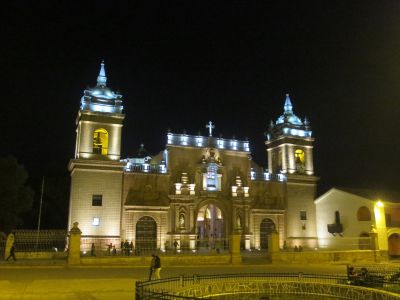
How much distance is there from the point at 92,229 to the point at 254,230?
601 inches

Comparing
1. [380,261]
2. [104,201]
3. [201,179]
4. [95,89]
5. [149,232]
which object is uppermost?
[95,89]

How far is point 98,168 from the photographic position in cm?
3350

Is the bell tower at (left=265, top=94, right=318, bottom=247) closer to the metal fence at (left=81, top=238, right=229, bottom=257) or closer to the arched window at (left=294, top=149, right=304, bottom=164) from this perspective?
the arched window at (left=294, top=149, right=304, bottom=164)

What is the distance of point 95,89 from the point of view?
35.6 meters

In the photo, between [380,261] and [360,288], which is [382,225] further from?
[360,288]

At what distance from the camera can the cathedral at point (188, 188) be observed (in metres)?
33.3

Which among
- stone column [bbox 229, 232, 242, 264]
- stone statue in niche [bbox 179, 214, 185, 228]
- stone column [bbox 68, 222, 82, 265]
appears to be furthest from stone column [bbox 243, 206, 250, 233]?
stone column [bbox 68, 222, 82, 265]

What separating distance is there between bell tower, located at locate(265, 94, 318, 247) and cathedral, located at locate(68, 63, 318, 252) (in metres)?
0.10

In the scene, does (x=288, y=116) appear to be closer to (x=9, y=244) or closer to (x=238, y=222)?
(x=238, y=222)

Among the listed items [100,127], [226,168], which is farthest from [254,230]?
[100,127]

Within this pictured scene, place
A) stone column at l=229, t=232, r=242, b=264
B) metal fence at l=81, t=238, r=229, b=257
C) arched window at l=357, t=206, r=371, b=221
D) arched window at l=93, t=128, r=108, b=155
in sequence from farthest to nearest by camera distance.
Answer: arched window at l=357, t=206, r=371, b=221, arched window at l=93, t=128, r=108, b=155, metal fence at l=81, t=238, r=229, b=257, stone column at l=229, t=232, r=242, b=264

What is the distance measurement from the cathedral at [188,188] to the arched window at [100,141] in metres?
0.08

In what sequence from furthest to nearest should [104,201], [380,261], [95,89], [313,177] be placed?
[313,177] < [95,89] < [104,201] < [380,261]

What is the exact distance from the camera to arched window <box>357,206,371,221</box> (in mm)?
36438
